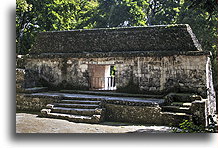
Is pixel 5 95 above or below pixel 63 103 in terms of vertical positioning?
above

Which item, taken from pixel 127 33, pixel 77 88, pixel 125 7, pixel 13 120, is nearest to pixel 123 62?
pixel 127 33

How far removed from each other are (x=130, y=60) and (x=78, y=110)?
2957mm

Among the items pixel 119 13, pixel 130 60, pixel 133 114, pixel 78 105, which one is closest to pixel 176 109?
pixel 133 114

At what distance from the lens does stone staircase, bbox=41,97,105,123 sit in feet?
22.1

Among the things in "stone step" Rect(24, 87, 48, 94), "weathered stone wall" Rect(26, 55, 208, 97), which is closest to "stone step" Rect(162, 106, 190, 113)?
"weathered stone wall" Rect(26, 55, 208, 97)

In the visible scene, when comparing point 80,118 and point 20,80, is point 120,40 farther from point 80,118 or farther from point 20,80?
point 20,80

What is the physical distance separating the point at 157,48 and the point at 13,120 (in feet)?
18.9

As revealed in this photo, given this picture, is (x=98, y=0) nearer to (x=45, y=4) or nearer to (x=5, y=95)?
(x=45, y=4)

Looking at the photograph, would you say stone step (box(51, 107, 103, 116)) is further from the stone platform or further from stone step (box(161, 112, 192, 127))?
stone step (box(161, 112, 192, 127))

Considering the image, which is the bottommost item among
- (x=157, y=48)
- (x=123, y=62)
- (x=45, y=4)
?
(x=123, y=62)

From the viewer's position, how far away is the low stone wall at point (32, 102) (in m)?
8.10

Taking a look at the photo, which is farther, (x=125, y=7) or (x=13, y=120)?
(x=125, y=7)

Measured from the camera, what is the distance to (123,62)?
8750 millimetres

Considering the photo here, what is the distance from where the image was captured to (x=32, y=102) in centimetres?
826
